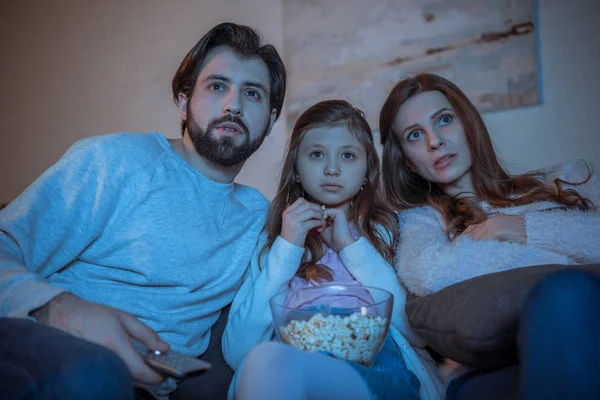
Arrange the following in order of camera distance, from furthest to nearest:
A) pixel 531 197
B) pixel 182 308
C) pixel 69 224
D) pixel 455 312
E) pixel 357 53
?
pixel 357 53, pixel 531 197, pixel 182 308, pixel 69 224, pixel 455 312

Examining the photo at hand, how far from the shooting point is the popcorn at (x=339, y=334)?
865 millimetres

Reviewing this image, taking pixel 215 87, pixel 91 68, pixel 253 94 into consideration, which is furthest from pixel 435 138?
pixel 91 68

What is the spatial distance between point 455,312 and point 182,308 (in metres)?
0.68

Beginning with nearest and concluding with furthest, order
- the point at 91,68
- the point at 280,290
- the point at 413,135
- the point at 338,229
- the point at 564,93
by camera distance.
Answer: the point at 280,290 → the point at 338,229 → the point at 413,135 → the point at 564,93 → the point at 91,68

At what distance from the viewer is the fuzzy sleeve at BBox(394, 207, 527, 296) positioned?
3.43ft

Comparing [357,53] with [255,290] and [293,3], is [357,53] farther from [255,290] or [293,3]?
[255,290]

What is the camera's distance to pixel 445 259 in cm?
109

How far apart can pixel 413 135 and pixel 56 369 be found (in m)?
1.19

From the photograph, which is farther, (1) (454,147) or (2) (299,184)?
(2) (299,184)

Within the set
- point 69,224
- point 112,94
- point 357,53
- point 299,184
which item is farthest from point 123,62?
point 69,224

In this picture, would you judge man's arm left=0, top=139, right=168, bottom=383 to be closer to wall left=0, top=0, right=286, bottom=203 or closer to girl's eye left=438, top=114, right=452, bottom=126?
girl's eye left=438, top=114, right=452, bottom=126

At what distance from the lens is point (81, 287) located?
1081mm

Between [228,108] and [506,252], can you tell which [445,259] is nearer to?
[506,252]

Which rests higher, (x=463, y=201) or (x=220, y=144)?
(x=220, y=144)
